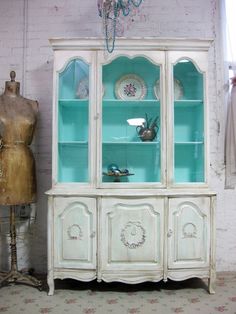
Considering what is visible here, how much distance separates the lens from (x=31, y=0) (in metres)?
3.04

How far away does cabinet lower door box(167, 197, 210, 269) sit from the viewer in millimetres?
2453

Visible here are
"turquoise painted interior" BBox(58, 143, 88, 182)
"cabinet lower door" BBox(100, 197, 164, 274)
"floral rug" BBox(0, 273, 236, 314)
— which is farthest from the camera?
"turquoise painted interior" BBox(58, 143, 88, 182)

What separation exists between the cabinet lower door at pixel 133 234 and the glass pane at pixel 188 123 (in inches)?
14.6

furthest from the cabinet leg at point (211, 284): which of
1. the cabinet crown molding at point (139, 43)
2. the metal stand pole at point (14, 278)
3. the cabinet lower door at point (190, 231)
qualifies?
the cabinet crown molding at point (139, 43)

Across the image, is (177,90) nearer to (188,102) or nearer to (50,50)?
(188,102)

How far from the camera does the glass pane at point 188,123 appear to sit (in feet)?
8.51

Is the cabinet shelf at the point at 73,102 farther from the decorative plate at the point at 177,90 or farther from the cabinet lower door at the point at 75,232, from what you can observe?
the cabinet lower door at the point at 75,232

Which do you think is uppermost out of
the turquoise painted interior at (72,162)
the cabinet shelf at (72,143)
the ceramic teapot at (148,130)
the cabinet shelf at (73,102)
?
the cabinet shelf at (73,102)

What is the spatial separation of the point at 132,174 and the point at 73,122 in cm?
65

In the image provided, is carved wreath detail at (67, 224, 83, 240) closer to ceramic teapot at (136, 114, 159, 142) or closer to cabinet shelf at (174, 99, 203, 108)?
ceramic teapot at (136, 114, 159, 142)

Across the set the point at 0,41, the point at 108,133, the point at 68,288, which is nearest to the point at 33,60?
the point at 0,41

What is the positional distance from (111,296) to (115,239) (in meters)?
0.43

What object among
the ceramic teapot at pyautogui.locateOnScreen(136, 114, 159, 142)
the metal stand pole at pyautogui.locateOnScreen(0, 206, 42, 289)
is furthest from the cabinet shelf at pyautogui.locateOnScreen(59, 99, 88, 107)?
the metal stand pole at pyautogui.locateOnScreen(0, 206, 42, 289)

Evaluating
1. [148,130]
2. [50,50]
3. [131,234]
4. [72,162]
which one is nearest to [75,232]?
[131,234]
